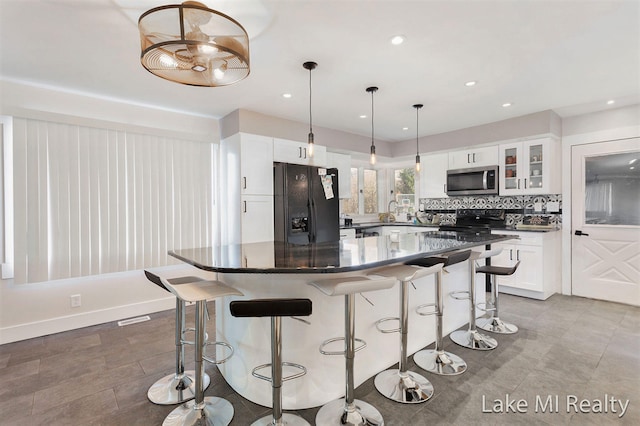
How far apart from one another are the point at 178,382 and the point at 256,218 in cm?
213

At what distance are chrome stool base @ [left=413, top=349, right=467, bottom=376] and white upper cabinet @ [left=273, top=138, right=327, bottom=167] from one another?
2.59 metres

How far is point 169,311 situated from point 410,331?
2.88 metres

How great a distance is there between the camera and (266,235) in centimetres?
409

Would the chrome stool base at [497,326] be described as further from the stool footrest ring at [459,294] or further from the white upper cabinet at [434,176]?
the white upper cabinet at [434,176]

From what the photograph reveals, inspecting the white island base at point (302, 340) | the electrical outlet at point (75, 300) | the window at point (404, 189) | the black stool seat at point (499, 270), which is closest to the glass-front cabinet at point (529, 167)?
the window at point (404, 189)

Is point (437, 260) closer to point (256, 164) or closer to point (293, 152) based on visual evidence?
point (256, 164)

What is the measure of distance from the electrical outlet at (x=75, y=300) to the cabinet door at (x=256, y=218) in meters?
1.83

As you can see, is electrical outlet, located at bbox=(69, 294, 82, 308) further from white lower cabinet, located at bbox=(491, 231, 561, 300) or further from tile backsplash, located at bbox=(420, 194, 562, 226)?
tile backsplash, located at bbox=(420, 194, 562, 226)

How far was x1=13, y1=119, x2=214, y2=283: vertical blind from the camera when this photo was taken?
3061mm

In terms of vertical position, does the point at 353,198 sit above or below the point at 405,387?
above

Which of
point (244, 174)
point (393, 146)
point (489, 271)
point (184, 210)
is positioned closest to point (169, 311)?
point (184, 210)

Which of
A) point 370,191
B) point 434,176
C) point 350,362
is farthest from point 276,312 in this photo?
point 370,191

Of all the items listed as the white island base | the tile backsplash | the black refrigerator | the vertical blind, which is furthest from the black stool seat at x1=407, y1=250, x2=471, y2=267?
the tile backsplash

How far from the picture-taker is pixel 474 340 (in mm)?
2793
